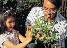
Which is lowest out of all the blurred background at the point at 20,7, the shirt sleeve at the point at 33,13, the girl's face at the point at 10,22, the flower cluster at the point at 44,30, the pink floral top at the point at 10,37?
the flower cluster at the point at 44,30

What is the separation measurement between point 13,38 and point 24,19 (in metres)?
0.76

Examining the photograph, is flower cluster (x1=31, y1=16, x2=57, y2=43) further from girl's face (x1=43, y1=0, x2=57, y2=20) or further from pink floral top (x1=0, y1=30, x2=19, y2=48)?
pink floral top (x1=0, y1=30, x2=19, y2=48)

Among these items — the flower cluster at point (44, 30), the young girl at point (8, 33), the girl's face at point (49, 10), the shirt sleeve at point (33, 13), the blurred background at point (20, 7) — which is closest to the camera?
the flower cluster at point (44, 30)

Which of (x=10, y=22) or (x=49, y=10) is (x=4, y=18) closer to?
(x=10, y=22)

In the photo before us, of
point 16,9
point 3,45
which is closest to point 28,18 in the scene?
point 16,9

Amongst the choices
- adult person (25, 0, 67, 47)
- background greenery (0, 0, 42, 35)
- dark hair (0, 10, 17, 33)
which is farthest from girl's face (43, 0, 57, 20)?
background greenery (0, 0, 42, 35)

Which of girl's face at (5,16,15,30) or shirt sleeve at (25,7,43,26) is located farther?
shirt sleeve at (25,7,43,26)

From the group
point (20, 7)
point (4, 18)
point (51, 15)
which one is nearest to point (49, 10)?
point (51, 15)

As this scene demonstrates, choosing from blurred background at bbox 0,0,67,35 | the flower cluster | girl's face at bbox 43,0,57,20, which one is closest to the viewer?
the flower cluster

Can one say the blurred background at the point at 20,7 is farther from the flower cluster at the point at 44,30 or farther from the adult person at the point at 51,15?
the flower cluster at the point at 44,30

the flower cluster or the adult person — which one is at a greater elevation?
the adult person

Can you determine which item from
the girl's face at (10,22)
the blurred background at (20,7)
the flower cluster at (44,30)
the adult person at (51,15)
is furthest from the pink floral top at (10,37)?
the flower cluster at (44,30)

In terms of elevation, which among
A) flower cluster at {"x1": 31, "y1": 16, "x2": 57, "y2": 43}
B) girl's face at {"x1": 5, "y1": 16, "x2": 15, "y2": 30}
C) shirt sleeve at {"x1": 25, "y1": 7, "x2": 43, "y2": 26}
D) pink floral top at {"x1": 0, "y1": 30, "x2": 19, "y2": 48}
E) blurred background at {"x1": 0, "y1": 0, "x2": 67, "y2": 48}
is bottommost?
flower cluster at {"x1": 31, "y1": 16, "x2": 57, "y2": 43}

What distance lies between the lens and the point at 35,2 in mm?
5863
